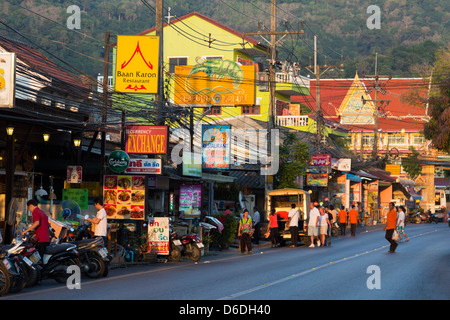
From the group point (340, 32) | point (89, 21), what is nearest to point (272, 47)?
point (89, 21)

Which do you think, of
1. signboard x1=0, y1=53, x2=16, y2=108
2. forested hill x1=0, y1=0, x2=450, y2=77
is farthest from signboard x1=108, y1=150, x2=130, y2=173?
forested hill x1=0, y1=0, x2=450, y2=77

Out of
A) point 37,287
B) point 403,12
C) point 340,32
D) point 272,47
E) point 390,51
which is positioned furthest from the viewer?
point 403,12

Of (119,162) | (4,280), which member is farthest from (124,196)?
(4,280)

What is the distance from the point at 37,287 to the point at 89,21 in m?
50.9

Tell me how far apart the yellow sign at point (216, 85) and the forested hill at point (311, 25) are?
73.7 feet

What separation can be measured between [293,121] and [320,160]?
16.0 metres

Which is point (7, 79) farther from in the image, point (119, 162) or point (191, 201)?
point (191, 201)

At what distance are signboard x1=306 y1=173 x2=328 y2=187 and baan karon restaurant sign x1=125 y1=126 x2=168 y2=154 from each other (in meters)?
25.6

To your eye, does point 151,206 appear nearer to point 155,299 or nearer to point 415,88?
point 155,299

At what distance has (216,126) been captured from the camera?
30.7m

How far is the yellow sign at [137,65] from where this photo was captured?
79.4 feet

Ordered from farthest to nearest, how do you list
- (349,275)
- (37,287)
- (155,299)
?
(349,275) < (37,287) < (155,299)

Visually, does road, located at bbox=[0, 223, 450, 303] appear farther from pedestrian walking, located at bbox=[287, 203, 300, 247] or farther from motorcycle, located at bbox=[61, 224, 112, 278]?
pedestrian walking, located at bbox=[287, 203, 300, 247]

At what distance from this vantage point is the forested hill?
60.4 m
